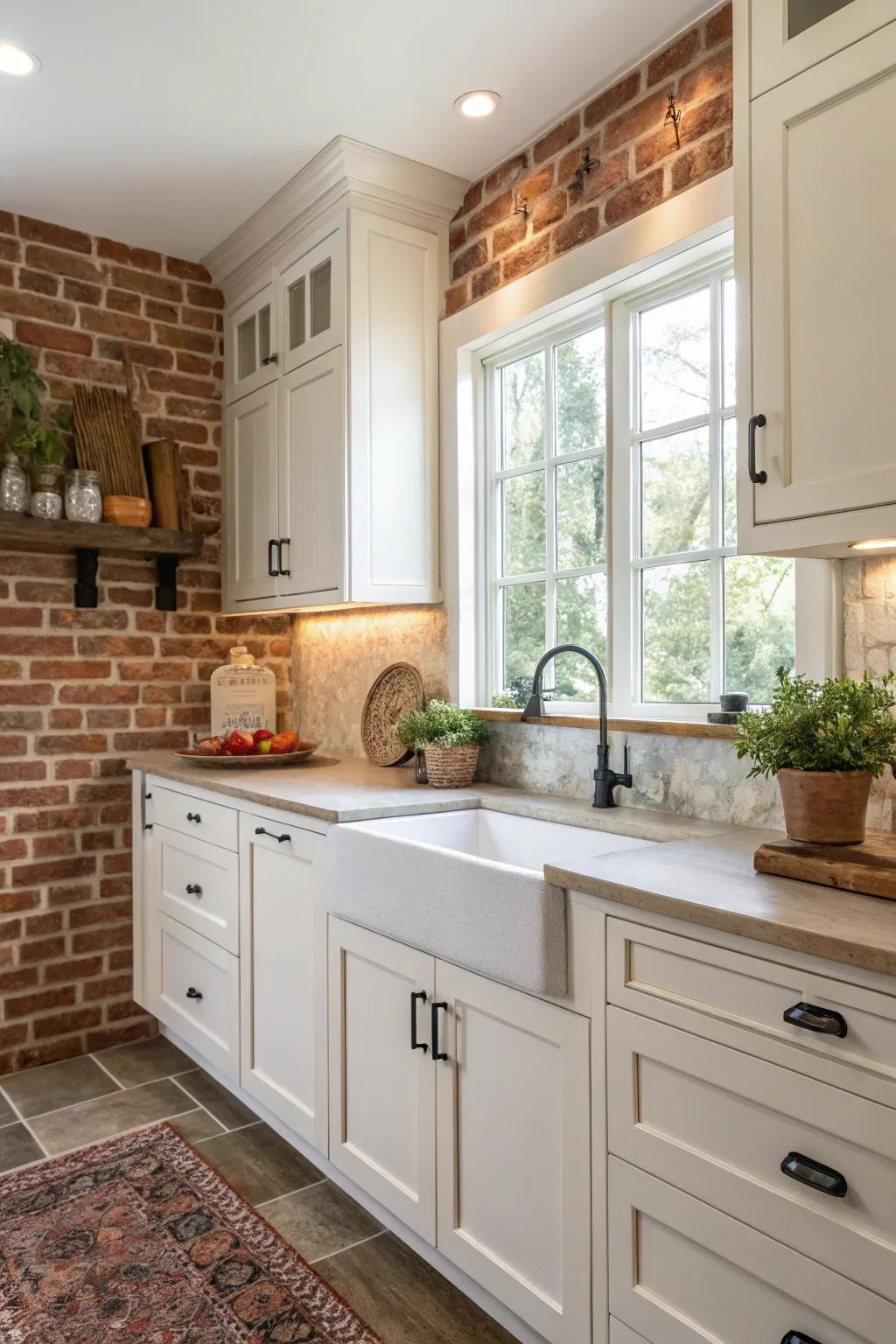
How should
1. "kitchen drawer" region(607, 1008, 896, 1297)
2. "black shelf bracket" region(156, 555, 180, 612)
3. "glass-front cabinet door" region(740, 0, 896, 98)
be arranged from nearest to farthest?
"kitchen drawer" region(607, 1008, 896, 1297)
"glass-front cabinet door" region(740, 0, 896, 98)
"black shelf bracket" region(156, 555, 180, 612)

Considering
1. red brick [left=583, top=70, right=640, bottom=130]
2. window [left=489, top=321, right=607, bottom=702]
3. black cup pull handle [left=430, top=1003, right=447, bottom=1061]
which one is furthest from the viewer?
window [left=489, top=321, right=607, bottom=702]

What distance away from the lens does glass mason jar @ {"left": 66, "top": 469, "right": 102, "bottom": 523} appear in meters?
3.02

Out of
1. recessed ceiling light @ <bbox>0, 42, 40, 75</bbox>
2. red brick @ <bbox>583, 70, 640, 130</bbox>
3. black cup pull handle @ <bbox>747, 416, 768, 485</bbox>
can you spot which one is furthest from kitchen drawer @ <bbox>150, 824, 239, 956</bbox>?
red brick @ <bbox>583, 70, 640, 130</bbox>

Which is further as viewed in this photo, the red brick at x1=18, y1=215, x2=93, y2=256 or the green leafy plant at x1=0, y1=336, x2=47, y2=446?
the red brick at x1=18, y1=215, x2=93, y2=256

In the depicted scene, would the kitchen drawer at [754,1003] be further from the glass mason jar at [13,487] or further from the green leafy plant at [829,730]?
the glass mason jar at [13,487]

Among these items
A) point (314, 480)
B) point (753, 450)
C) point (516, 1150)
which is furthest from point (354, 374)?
point (516, 1150)

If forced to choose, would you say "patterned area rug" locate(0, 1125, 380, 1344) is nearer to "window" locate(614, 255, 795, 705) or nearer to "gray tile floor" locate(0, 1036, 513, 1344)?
"gray tile floor" locate(0, 1036, 513, 1344)

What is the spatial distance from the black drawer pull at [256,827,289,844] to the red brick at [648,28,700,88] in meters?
2.03

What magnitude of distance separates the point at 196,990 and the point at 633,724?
1580 millimetres

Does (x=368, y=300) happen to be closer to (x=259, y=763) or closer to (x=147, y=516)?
(x=147, y=516)

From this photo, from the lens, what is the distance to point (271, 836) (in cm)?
235

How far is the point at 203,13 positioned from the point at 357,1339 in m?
2.79

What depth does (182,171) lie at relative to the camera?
2.81 meters

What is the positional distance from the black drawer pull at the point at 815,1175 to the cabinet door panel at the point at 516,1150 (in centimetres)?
37
